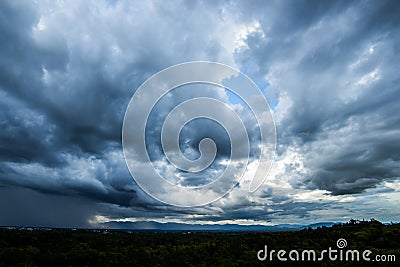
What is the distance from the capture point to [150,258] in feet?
159

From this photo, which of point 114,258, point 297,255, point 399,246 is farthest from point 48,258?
point 399,246

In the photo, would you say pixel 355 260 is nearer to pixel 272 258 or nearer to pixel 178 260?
pixel 272 258

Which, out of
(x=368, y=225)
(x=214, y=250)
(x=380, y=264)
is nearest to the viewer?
(x=380, y=264)

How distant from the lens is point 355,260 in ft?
135

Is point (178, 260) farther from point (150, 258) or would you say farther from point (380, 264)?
point (380, 264)

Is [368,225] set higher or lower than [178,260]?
higher

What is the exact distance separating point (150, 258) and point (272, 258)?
17.9m

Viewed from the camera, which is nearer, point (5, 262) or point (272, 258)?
point (5, 262)

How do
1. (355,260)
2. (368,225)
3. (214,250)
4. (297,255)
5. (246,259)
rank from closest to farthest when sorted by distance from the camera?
(355,260) < (297,255) < (246,259) < (214,250) < (368,225)

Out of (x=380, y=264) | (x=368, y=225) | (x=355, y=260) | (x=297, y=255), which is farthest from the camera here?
(x=368, y=225)

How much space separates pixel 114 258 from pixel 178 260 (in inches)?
377

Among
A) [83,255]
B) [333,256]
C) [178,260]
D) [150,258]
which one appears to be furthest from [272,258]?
[83,255]

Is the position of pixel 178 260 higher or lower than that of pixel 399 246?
lower

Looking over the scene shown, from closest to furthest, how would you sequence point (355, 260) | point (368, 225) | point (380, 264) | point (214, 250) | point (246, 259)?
point (380, 264)
point (355, 260)
point (246, 259)
point (214, 250)
point (368, 225)
